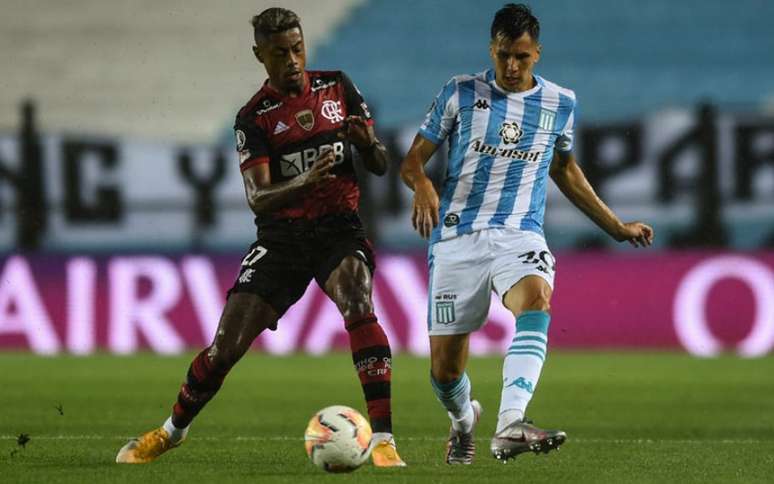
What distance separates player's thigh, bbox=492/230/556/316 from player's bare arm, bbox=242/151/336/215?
80cm

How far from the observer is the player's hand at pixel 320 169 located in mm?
6477

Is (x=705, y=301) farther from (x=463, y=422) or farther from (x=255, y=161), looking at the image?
(x=255, y=161)

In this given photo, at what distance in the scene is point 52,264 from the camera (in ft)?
50.8

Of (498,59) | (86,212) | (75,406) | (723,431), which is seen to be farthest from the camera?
(86,212)

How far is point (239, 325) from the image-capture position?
6742 millimetres

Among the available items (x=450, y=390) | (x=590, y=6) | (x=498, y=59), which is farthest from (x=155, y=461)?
(x=590, y=6)

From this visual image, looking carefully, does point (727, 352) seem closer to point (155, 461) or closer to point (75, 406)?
point (75, 406)

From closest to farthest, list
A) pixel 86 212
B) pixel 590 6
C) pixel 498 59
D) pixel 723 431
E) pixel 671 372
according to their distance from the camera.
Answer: pixel 498 59 → pixel 723 431 → pixel 671 372 → pixel 86 212 → pixel 590 6

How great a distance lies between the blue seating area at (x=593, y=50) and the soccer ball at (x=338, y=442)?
13.2 m

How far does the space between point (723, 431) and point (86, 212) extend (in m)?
9.03

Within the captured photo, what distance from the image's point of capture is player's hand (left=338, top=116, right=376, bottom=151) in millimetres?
6688

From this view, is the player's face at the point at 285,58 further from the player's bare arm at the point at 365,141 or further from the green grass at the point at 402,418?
the green grass at the point at 402,418

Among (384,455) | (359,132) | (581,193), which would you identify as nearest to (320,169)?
(359,132)

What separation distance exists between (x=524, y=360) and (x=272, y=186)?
129 cm
